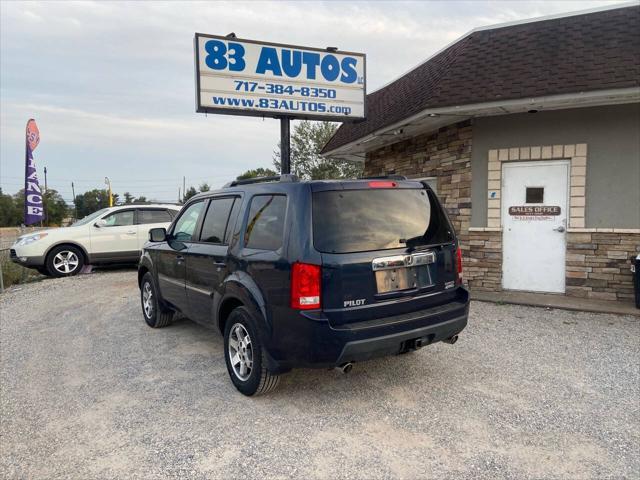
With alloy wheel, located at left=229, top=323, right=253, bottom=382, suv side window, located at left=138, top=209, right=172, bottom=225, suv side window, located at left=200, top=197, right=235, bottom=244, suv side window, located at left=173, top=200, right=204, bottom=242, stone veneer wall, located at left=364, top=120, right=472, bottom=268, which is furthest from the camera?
suv side window, located at left=138, top=209, right=172, bottom=225

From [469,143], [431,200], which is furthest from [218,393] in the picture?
[469,143]

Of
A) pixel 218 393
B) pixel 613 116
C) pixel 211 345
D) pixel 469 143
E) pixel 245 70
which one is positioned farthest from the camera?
pixel 245 70

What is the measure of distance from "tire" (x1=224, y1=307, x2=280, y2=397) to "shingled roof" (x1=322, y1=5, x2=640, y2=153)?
5270 millimetres

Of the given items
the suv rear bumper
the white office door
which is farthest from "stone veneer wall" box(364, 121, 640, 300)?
the suv rear bumper

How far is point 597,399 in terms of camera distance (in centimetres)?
370

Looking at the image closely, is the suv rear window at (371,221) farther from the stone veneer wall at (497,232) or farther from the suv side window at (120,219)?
the suv side window at (120,219)

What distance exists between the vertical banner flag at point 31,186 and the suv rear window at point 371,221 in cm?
1225

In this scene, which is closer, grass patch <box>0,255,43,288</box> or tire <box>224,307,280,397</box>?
tire <box>224,307,280,397</box>

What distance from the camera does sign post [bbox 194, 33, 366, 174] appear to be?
→ 888 centimetres

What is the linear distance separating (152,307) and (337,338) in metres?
3.75

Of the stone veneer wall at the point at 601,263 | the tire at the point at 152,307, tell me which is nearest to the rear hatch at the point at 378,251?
the tire at the point at 152,307

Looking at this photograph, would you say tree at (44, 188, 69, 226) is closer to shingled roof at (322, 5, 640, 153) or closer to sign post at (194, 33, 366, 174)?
sign post at (194, 33, 366, 174)

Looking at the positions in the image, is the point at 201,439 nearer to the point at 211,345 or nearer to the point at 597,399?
the point at 211,345

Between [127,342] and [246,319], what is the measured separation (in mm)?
2638
